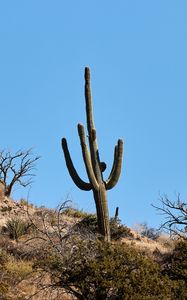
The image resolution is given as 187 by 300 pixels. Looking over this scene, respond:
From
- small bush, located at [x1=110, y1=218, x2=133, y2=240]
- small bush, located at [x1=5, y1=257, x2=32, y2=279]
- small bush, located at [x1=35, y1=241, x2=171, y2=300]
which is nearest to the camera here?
small bush, located at [x1=35, y1=241, x2=171, y2=300]

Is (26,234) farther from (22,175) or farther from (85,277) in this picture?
(85,277)

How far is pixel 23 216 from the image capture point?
24609 millimetres

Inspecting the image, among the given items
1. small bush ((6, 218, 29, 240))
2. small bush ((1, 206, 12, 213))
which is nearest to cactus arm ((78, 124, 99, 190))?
small bush ((6, 218, 29, 240))

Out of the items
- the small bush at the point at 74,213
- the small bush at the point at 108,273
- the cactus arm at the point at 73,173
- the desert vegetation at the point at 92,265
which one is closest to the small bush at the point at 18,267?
the desert vegetation at the point at 92,265

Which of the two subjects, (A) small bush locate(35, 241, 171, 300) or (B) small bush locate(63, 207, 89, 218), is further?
(B) small bush locate(63, 207, 89, 218)

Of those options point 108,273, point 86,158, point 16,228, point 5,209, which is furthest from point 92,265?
point 5,209

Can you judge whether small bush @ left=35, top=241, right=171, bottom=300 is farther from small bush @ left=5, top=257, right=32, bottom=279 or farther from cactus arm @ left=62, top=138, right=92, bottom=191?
cactus arm @ left=62, top=138, right=92, bottom=191

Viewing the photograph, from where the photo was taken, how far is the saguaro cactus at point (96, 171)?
49.3 ft

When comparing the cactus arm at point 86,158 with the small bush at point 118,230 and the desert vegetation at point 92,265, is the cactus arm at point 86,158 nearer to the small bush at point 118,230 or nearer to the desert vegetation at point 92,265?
the desert vegetation at point 92,265

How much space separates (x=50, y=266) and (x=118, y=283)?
148 cm

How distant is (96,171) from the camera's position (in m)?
15.3

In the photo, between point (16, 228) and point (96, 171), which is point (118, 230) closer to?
point (16, 228)

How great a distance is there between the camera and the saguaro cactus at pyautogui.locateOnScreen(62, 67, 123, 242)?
1504 cm

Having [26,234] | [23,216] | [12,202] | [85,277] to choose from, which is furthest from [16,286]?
[12,202]
